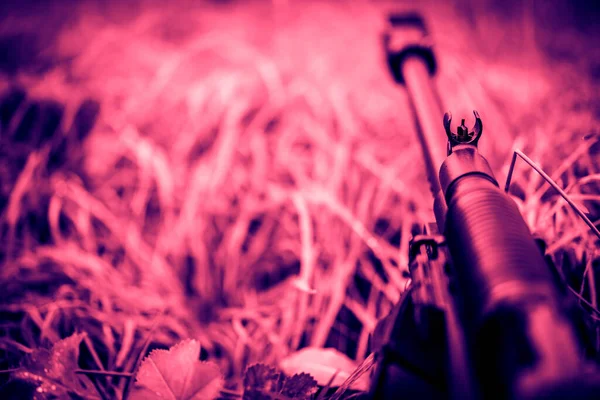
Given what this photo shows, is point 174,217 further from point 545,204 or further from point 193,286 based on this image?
point 545,204

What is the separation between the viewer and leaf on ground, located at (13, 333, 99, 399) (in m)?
0.69

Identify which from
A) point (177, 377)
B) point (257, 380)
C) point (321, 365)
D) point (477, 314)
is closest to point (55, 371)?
point (177, 377)

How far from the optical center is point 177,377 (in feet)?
2.19

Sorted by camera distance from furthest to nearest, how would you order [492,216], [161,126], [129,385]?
[161,126]
[129,385]
[492,216]

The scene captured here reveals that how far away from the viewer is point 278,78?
6.11 feet

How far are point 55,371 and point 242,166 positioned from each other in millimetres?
1046

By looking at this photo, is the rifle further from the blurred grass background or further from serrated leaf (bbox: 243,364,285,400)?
the blurred grass background

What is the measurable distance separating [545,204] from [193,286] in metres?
1.13

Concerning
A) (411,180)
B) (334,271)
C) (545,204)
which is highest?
(411,180)

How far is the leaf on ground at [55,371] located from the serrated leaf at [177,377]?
13cm

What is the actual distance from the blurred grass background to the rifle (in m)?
0.42

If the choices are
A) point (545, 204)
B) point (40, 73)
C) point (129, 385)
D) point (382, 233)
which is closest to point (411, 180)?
point (382, 233)

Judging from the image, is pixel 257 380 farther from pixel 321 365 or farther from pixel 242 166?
pixel 242 166

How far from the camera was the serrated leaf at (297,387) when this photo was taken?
70 centimetres
